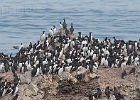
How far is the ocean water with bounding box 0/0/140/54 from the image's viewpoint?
4520 centimetres

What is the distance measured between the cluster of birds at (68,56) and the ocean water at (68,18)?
48.3ft

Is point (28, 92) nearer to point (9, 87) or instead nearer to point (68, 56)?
point (9, 87)

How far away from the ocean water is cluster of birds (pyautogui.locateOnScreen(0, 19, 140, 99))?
48.3 ft

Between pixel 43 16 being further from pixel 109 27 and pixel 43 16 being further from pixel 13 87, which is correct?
pixel 13 87

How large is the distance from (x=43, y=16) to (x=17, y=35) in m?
13.5

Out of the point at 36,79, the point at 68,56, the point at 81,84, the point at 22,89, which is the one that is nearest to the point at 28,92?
the point at 22,89

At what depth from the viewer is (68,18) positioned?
5662 centimetres

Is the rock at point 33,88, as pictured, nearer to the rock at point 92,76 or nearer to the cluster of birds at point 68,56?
the cluster of birds at point 68,56

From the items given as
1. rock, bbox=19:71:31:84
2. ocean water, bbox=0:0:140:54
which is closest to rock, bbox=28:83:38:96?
rock, bbox=19:71:31:84

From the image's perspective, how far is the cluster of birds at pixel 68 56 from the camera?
65.4ft

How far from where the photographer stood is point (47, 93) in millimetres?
19469

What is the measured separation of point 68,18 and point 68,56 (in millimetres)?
34798

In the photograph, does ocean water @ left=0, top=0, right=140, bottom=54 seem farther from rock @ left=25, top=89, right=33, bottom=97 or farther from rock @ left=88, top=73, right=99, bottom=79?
rock @ left=25, top=89, right=33, bottom=97

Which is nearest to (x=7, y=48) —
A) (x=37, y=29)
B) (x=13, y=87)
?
(x=37, y=29)
